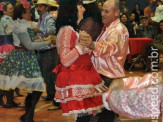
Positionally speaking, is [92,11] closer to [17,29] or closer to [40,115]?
[17,29]

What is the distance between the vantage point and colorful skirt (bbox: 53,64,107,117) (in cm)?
298

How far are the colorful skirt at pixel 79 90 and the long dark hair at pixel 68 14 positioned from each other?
0.35 meters

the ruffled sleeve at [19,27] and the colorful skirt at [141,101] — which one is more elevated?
the colorful skirt at [141,101]

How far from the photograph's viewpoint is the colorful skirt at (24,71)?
4094 mm

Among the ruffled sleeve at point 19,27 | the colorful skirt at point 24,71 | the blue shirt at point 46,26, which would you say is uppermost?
the ruffled sleeve at point 19,27

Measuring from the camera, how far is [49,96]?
5699mm

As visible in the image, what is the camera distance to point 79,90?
9.78 ft

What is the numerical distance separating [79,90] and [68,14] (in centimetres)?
63

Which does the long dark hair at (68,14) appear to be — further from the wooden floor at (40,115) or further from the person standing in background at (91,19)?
the wooden floor at (40,115)

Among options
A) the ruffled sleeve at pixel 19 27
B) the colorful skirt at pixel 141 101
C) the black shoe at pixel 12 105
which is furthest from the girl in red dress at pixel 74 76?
the black shoe at pixel 12 105

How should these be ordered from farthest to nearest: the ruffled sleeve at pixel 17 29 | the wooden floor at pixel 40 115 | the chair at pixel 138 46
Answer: the chair at pixel 138 46, the wooden floor at pixel 40 115, the ruffled sleeve at pixel 17 29

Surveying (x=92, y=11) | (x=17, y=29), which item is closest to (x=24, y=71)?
(x=17, y=29)

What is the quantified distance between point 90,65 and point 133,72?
13.7 ft

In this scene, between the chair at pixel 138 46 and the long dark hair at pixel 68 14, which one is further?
the chair at pixel 138 46
